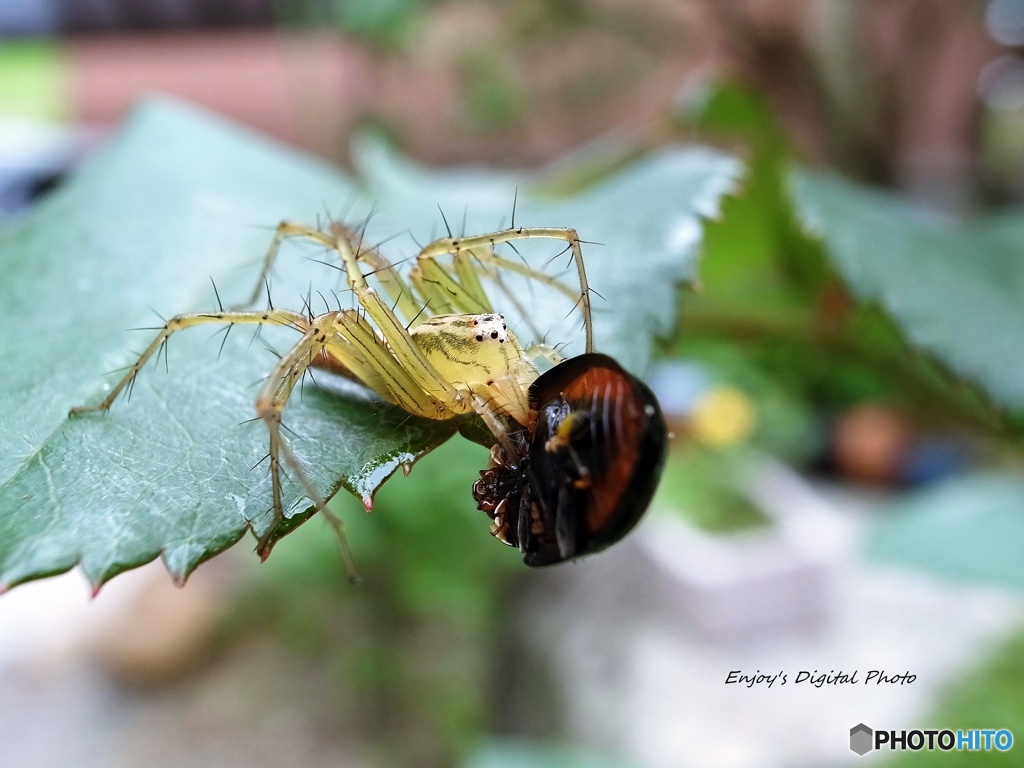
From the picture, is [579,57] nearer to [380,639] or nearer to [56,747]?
[380,639]

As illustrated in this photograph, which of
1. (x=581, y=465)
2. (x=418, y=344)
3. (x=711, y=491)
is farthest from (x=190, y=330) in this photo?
(x=711, y=491)

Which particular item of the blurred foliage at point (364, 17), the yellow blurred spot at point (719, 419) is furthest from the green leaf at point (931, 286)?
the yellow blurred spot at point (719, 419)

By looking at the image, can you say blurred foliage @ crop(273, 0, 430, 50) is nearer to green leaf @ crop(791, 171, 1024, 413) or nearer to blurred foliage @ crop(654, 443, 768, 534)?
blurred foliage @ crop(654, 443, 768, 534)

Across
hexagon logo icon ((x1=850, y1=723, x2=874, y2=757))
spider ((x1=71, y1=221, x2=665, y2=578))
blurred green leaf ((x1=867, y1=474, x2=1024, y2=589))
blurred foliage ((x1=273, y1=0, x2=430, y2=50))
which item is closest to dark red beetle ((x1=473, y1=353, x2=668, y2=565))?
spider ((x1=71, y1=221, x2=665, y2=578))

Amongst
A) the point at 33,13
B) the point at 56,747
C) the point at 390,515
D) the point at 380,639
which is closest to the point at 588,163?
the point at 390,515

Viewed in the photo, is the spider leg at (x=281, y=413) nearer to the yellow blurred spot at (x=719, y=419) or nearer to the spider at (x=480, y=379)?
the spider at (x=480, y=379)

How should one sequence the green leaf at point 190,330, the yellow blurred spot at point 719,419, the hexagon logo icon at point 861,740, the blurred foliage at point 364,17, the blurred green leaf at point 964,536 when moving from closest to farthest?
the green leaf at point 190,330 → the blurred green leaf at point 964,536 → the hexagon logo icon at point 861,740 → the blurred foliage at point 364,17 → the yellow blurred spot at point 719,419

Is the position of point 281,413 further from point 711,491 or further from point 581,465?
point 711,491
